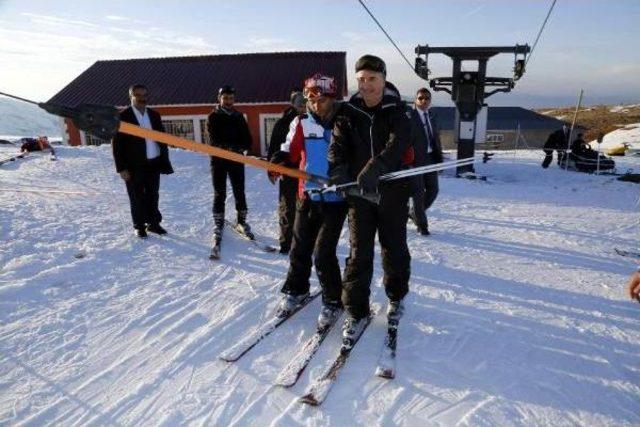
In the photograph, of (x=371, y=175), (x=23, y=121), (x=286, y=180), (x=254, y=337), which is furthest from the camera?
(x=23, y=121)

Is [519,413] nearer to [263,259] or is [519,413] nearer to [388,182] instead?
[388,182]

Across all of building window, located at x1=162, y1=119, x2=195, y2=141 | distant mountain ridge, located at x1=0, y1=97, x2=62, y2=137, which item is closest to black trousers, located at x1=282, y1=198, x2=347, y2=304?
building window, located at x1=162, y1=119, x2=195, y2=141

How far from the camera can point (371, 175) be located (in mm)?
3004

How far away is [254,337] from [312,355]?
21.0 inches

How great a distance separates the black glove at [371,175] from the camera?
3006mm

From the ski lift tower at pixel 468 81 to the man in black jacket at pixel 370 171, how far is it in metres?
9.49

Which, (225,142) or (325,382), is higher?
(225,142)

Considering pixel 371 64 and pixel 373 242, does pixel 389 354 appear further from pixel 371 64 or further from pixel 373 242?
pixel 371 64

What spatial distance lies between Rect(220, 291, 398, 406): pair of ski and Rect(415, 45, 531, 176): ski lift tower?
9658mm

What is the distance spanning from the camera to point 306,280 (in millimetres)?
3965

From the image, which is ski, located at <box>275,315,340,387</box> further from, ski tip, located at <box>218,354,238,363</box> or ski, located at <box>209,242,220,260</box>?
ski, located at <box>209,242,220,260</box>

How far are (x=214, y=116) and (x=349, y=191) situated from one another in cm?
329

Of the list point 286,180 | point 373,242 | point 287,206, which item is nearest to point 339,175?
point 373,242

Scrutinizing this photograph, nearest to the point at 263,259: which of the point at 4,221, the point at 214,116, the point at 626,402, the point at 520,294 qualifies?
the point at 214,116
